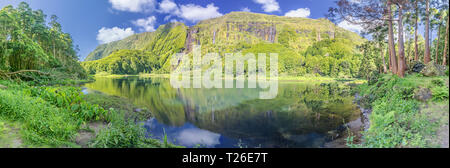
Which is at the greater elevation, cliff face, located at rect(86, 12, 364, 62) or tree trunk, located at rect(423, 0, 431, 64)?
cliff face, located at rect(86, 12, 364, 62)

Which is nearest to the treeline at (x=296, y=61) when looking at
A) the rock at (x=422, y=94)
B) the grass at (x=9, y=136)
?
the rock at (x=422, y=94)

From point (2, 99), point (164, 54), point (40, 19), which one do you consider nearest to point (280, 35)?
point (164, 54)

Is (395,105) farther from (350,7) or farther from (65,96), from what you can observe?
(65,96)

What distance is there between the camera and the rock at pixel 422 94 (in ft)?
18.1

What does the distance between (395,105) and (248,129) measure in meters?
5.55

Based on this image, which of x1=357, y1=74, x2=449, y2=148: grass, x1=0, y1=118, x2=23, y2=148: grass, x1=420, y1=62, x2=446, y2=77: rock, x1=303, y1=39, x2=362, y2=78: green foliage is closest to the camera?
x1=0, y1=118, x2=23, y2=148: grass

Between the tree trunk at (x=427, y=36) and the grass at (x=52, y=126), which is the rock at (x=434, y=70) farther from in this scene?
the grass at (x=52, y=126)

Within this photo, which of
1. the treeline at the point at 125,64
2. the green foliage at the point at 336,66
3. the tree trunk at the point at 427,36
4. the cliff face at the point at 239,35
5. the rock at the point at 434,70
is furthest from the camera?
the cliff face at the point at 239,35

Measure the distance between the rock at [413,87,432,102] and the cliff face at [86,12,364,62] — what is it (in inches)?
5274

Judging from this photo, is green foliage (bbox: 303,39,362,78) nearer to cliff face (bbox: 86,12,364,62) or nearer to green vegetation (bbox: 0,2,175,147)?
cliff face (bbox: 86,12,364,62)

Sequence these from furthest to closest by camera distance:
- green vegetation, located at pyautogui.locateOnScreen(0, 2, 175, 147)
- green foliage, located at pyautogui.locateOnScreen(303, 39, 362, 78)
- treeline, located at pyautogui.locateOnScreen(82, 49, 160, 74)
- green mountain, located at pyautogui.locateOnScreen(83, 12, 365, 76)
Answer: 1. green mountain, located at pyautogui.locateOnScreen(83, 12, 365, 76)
2. treeline, located at pyautogui.locateOnScreen(82, 49, 160, 74)
3. green foliage, located at pyautogui.locateOnScreen(303, 39, 362, 78)
4. green vegetation, located at pyautogui.locateOnScreen(0, 2, 175, 147)

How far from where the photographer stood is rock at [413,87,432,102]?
217 inches

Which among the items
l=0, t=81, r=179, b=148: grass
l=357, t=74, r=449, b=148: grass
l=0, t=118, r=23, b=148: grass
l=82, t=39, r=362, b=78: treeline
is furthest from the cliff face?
l=0, t=118, r=23, b=148: grass

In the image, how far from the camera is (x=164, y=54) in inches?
6762
